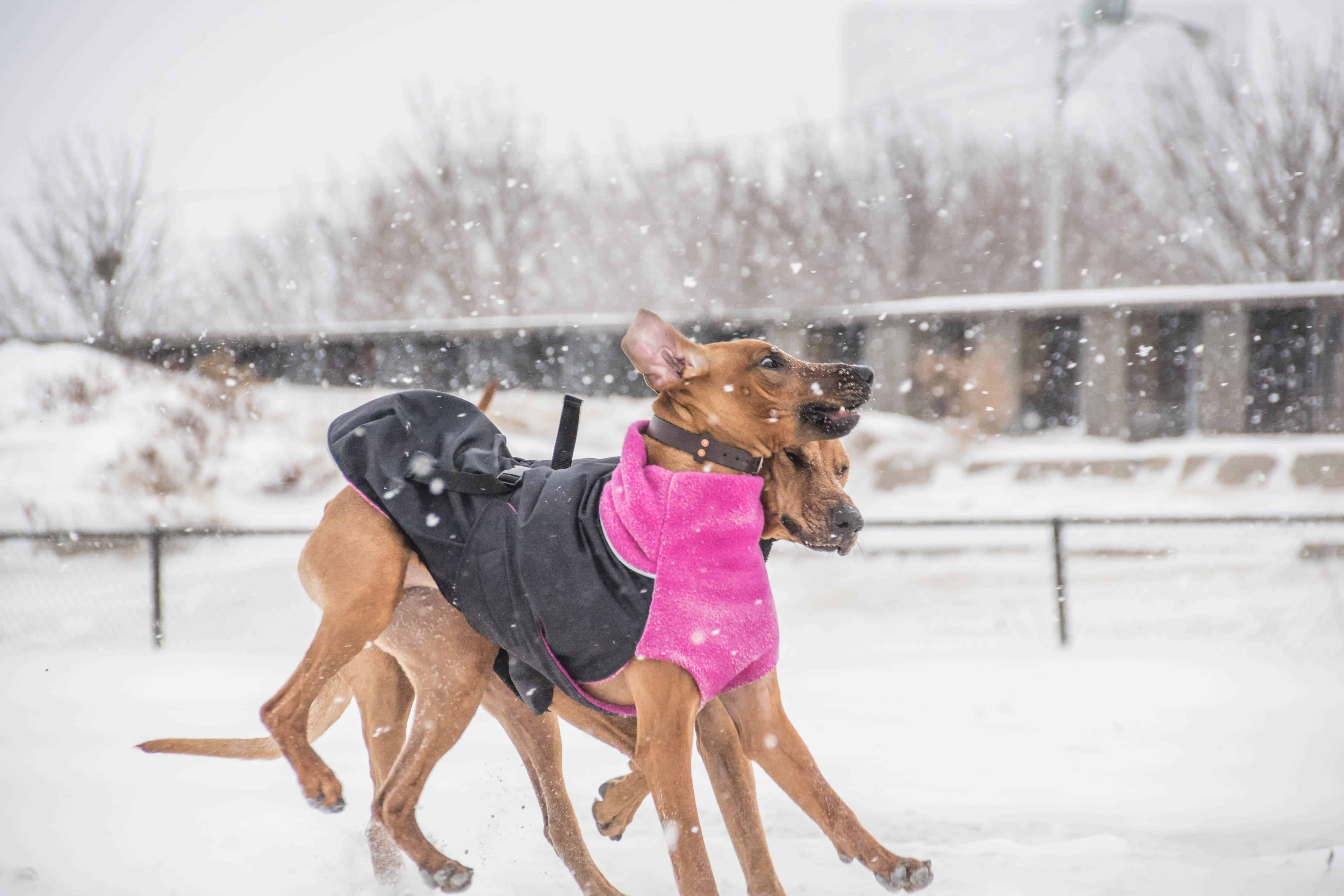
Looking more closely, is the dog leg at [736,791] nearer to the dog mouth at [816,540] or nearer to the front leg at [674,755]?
the front leg at [674,755]

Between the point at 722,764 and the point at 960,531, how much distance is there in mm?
7293

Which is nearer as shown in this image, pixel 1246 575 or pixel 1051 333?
pixel 1246 575

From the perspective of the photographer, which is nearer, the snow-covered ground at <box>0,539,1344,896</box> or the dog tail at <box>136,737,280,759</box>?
the dog tail at <box>136,737,280,759</box>

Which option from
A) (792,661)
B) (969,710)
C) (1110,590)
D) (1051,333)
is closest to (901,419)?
(1051,333)

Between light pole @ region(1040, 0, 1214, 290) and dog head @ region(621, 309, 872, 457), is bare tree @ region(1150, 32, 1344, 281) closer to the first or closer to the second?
light pole @ region(1040, 0, 1214, 290)

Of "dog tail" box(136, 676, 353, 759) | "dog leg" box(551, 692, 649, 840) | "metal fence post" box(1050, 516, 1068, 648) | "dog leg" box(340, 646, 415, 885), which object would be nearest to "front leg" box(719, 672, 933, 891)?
"dog leg" box(551, 692, 649, 840)

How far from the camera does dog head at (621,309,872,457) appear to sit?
2.30m

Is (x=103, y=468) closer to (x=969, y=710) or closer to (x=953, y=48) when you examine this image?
(x=969, y=710)

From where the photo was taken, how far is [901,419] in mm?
11492

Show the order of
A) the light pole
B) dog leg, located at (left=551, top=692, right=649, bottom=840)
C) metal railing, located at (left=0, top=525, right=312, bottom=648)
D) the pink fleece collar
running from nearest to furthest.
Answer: the pink fleece collar, dog leg, located at (left=551, top=692, right=649, bottom=840), metal railing, located at (left=0, top=525, right=312, bottom=648), the light pole

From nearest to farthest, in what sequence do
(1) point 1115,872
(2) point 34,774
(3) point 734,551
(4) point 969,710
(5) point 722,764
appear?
1. (3) point 734,551
2. (5) point 722,764
3. (1) point 1115,872
4. (2) point 34,774
5. (4) point 969,710

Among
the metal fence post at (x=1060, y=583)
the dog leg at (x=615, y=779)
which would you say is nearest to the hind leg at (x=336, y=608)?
the dog leg at (x=615, y=779)

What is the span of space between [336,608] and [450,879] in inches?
32.7

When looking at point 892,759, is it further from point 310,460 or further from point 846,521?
point 310,460
